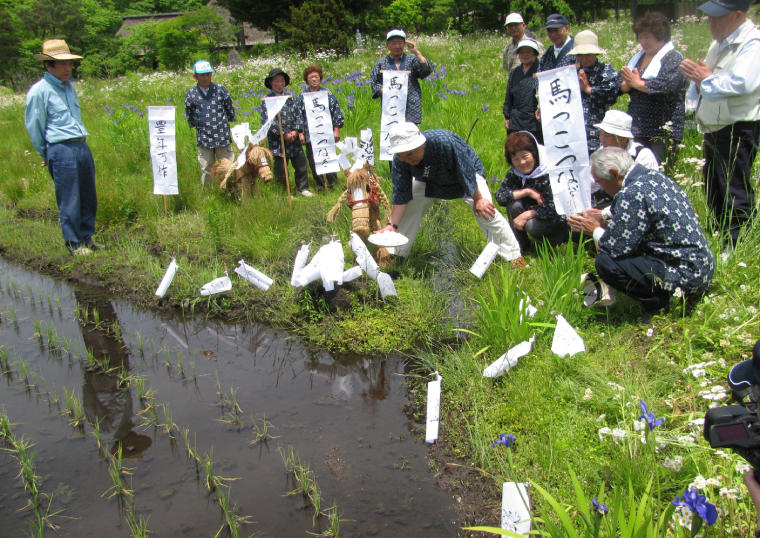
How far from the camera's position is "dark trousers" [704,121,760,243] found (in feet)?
11.2

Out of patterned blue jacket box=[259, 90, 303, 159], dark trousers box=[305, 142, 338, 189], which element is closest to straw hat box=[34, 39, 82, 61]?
patterned blue jacket box=[259, 90, 303, 159]

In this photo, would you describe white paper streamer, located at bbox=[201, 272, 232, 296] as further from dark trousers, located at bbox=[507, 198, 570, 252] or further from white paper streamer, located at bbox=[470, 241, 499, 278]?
dark trousers, located at bbox=[507, 198, 570, 252]

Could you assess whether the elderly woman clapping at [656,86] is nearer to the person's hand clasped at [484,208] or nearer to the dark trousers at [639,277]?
the person's hand clasped at [484,208]

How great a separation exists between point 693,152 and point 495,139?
2.63 meters

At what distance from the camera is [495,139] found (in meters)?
7.00

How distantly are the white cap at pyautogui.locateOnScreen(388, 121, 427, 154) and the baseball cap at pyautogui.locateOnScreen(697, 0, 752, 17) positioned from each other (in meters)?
1.85

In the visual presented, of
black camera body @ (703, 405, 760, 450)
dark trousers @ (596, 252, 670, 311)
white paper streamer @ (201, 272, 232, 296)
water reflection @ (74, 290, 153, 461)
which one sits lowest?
water reflection @ (74, 290, 153, 461)

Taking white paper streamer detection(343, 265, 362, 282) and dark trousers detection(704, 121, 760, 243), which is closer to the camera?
dark trousers detection(704, 121, 760, 243)

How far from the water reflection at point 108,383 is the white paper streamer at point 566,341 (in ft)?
7.51

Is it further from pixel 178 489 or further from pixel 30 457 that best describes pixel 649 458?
pixel 30 457

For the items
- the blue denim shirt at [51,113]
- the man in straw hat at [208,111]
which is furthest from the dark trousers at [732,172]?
the blue denim shirt at [51,113]

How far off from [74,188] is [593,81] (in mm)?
4968

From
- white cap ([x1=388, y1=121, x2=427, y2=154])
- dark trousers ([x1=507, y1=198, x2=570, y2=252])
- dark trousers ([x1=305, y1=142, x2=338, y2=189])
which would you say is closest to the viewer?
white cap ([x1=388, y1=121, x2=427, y2=154])

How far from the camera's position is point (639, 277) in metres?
3.03
